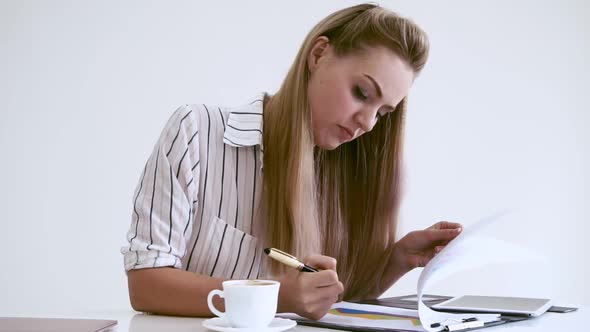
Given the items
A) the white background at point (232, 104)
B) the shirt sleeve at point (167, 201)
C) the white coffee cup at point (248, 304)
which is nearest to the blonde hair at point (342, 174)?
the shirt sleeve at point (167, 201)

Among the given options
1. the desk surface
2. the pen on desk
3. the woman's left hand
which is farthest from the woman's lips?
the desk surface

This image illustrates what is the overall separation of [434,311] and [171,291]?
0.42 metres

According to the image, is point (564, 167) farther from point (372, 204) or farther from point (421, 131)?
point (372, 204)

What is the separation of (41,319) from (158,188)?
400mm

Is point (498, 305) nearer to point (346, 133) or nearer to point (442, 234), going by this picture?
point (442, 234)

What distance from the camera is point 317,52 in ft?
4.31

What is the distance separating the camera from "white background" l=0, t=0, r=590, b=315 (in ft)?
7.91

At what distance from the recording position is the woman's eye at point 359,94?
4.11 ft

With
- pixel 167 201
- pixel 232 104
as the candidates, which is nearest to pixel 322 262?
pixel 167 201

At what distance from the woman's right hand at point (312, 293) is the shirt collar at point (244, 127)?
1.26ft

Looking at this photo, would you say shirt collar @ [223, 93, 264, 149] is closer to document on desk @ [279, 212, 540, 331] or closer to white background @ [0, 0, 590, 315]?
document on desk @ [279, 212, 540, 331]

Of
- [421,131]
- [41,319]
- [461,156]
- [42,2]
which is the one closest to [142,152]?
[42,2]

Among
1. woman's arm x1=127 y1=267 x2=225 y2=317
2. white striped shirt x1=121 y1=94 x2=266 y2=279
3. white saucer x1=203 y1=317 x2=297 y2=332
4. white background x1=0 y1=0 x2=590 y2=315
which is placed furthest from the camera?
white background x1=0 y1=0 x2=590 y2=315

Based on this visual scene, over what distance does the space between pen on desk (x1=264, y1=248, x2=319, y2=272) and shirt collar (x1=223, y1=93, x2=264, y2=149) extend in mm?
369
